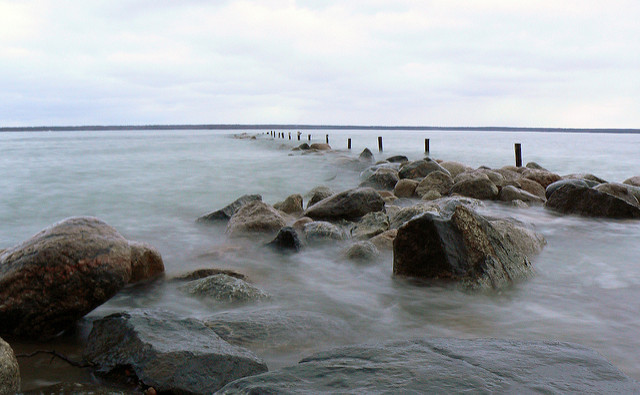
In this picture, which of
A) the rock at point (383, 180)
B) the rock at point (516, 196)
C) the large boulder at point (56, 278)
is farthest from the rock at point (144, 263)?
the rock at point (383, 180)

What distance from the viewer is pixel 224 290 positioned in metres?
4.30

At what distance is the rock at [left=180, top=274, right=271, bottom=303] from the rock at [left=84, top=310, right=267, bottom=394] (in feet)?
3.62

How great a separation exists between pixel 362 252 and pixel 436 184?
586 centimetres

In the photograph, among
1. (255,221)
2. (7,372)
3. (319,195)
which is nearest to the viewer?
(7,372)

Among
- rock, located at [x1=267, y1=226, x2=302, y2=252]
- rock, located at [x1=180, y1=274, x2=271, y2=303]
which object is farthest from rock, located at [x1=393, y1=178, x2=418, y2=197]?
rock, located at [x1=180, y1=274, x2=271, y2=303]

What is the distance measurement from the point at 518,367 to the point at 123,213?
9272 millimetres

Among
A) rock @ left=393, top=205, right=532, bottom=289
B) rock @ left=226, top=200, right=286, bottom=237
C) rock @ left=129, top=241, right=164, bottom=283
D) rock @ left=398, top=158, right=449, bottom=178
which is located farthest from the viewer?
rock @ left=398, top=158, right=449, bottom=178

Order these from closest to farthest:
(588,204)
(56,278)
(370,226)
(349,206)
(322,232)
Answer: (56,278)
(322,232)
(370,226)
(349,206)
(588,204)

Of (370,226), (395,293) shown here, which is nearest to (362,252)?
(395,293)

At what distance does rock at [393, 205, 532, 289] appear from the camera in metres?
4.63

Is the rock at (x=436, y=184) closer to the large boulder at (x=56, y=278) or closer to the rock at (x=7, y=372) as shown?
the large boulder at (x=56, y=278)

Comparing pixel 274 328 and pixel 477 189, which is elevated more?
pixel 477 189

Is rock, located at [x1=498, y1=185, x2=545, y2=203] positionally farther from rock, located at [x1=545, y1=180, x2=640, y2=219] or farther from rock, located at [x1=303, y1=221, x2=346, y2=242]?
rock, located at [x1=303, y1=221, x2=346, y2=242]

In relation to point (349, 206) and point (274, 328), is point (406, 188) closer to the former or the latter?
point (349, 206)
